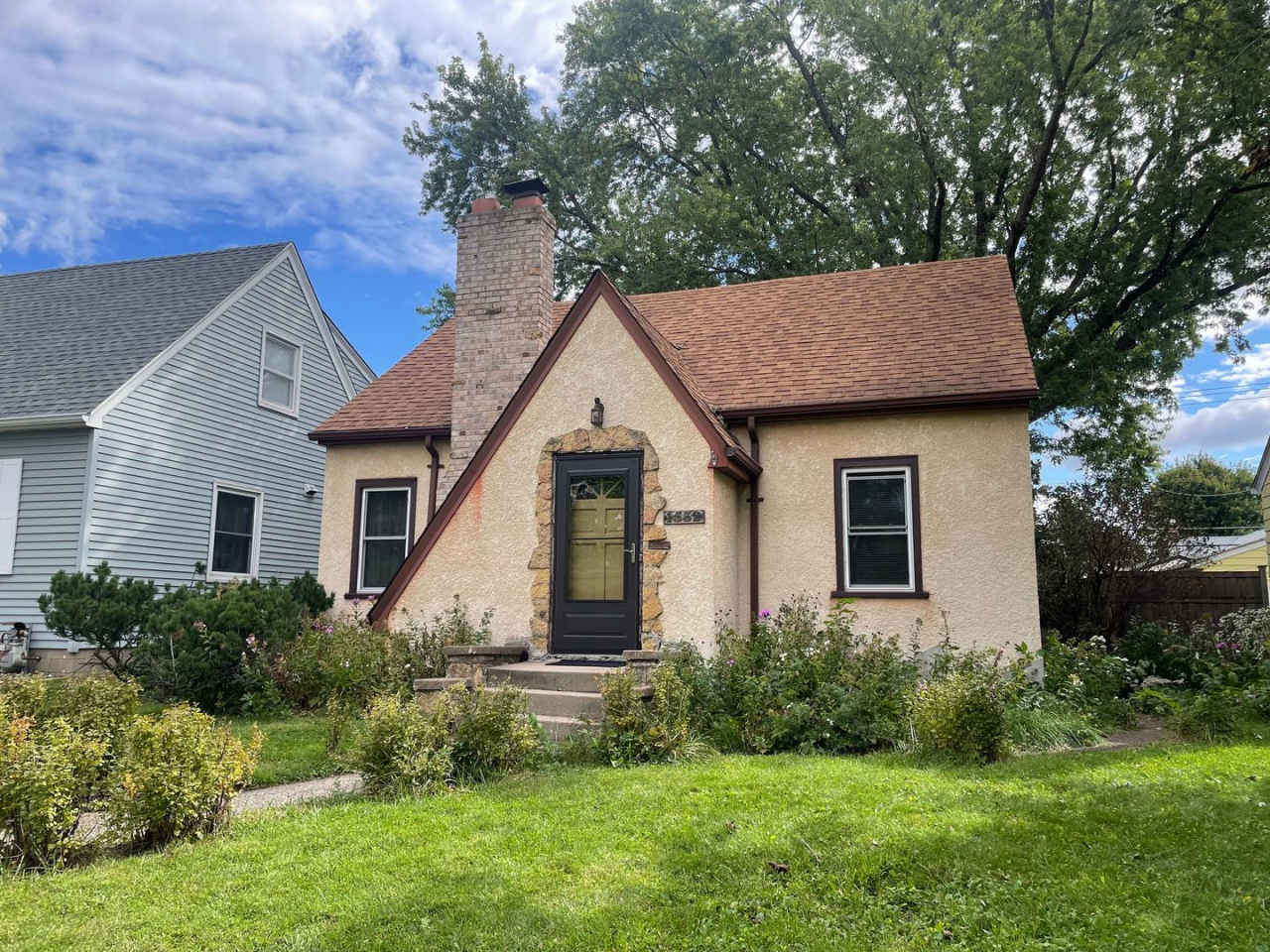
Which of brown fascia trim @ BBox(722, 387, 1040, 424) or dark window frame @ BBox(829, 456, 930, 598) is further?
dark window frame @ BBox(829, 456, 930, 598)

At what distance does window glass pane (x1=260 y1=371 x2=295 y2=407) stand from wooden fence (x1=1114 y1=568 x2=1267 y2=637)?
15.7 metres

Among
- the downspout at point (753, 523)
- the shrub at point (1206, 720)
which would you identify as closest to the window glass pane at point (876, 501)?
the downspout at point (753, 523)

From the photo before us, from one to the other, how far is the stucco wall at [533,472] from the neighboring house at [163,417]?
681 centimetres

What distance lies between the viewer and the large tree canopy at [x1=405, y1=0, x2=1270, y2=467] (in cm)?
1648

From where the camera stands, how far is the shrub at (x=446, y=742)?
18.1 ft

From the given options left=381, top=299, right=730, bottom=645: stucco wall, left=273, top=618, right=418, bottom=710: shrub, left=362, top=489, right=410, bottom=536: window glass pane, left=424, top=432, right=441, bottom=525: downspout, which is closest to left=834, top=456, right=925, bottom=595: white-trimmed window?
left=381, top=299, right=730, bottom=645: stucco wall

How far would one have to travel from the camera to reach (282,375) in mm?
17094

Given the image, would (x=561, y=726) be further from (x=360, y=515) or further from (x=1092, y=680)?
(x=360, y=515)

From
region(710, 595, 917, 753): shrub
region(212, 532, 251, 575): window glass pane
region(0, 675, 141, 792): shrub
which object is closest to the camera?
region(0, 675, 141, 792): shrub

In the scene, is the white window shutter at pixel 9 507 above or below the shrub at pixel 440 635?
above

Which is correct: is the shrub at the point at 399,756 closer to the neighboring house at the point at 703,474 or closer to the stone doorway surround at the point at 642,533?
the stone doorway surround at the point at 642,533

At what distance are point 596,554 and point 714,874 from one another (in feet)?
17.9

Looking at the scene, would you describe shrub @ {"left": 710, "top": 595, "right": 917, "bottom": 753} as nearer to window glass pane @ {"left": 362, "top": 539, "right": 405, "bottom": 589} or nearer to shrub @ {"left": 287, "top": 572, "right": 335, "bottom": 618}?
window glass pane @ {"left": 362, "top": 539, "right": 405, "bottom": 589}

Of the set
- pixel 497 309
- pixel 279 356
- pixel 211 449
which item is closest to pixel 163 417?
pixel 211 449
